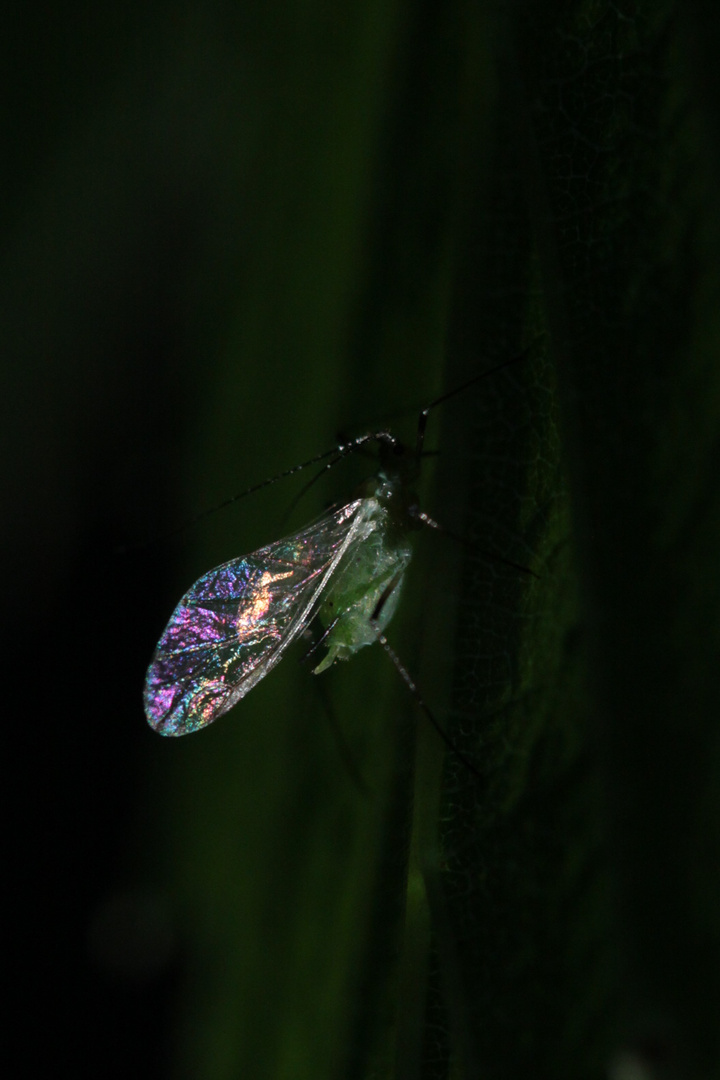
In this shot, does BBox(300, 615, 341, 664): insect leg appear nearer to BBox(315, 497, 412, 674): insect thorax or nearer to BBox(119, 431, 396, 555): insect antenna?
BBox(315, 497, 412, 674): insect thorax

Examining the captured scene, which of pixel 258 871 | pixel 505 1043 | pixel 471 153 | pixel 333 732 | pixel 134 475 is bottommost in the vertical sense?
pixel 505 1043

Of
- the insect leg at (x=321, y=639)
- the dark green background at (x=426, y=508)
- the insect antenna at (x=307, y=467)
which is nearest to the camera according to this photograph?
the dark green background at (x=426, y=508)

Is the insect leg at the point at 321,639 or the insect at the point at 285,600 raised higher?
the insect at the point at 285,600

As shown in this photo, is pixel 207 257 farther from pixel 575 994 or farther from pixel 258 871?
pixel 575 994

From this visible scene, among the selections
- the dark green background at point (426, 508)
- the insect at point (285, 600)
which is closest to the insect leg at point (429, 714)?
the dark green background at point (426, 508)

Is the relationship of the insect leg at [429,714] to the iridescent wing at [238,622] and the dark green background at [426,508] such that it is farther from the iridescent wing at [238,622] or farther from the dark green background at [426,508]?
the iridescent wing at [238,622]

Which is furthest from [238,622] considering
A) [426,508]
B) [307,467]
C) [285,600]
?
[426,508]

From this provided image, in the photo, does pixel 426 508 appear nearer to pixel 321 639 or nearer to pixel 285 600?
pixel 321 639

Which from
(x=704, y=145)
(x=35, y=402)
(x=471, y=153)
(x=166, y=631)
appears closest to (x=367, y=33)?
(x=471, y=153)
